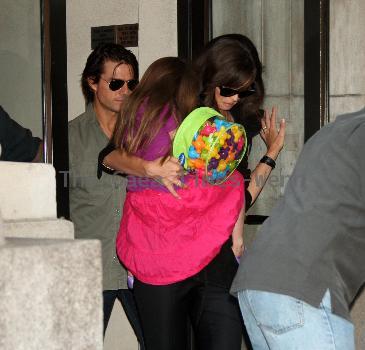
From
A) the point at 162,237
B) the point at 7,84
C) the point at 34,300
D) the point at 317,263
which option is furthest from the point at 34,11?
the point at 317,263

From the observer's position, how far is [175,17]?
6.11 meters

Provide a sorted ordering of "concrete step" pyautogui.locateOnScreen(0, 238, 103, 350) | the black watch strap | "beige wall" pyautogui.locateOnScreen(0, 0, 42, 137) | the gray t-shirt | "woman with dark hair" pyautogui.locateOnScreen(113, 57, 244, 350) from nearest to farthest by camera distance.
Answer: the gray t-shirt → "concrete step" pyautogui.locateOnScreen(0, 238, 103, 350) → "woman with dark hair" pyautogui.locateOnScreen(113, 57, 244, 350) → "beige wall" pyautogui.locateOnScreen(0, 0, 42, 137) → the black watch strap

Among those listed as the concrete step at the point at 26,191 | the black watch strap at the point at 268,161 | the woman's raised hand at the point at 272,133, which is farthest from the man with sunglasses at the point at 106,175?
the concrete step at the point at 26,191

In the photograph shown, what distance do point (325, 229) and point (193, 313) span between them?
1.60 metres

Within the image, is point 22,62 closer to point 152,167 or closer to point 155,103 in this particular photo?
point 155,103

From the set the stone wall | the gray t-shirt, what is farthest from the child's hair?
the gray t-shirt

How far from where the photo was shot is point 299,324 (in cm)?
270

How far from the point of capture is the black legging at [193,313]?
13.5 feet

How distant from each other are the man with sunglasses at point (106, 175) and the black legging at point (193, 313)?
2.52 ft

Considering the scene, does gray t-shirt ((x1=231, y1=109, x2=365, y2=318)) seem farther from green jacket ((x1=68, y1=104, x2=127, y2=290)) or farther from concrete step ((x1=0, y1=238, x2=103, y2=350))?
green jacket ((x1=68, y1=104, x2=127, y2=290))

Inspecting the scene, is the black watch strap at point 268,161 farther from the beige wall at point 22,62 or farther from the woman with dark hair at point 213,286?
the beige wall at point 22,62

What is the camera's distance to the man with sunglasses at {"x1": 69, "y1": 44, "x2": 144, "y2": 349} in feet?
16.1

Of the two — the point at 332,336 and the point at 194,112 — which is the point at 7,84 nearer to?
the point at 194,112

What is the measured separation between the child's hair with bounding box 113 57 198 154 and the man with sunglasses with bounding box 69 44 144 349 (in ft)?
2.03
